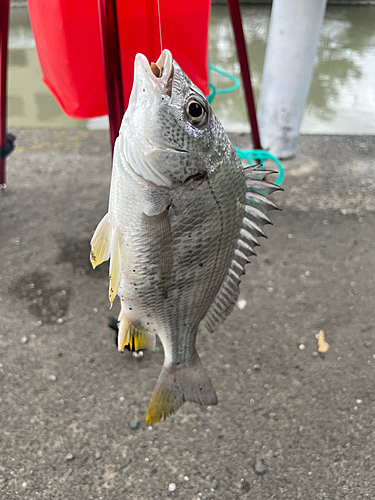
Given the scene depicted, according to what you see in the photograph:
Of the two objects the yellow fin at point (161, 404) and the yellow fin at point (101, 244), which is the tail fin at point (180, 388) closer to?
the yellow fin at point (161, 404)

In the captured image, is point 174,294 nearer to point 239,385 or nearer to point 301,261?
point 239,385

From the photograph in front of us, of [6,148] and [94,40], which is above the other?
[94,40]

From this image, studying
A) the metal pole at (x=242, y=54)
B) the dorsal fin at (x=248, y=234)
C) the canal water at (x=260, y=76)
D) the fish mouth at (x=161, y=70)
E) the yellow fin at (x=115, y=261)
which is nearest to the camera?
the fish mouth at (x=161, y=70)

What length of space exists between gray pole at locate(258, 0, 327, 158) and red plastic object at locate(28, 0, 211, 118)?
1.37 m

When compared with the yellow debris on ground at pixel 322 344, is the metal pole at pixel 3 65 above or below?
above

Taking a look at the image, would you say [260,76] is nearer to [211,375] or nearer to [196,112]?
[211,375]

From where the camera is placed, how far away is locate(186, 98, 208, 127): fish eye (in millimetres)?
947

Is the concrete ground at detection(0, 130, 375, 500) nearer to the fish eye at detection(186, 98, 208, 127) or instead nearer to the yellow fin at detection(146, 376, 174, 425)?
the yellow fin at detection(146, 376, 174, 425)

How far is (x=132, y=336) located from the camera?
1293 millimetres

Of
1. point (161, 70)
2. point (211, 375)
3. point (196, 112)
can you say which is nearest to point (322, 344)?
point (211, 375)

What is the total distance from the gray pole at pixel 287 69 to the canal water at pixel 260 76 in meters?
1.51

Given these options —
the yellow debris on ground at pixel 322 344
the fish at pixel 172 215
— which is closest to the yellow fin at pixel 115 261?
the fish at pixel 172 215

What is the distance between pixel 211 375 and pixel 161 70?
Result: 1.58 metres

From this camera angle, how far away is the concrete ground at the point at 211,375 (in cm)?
166
